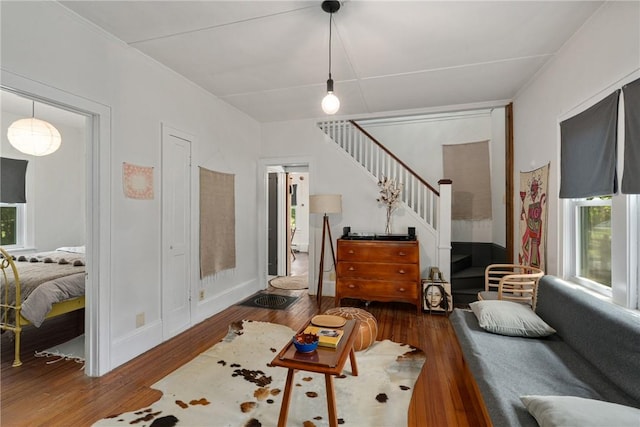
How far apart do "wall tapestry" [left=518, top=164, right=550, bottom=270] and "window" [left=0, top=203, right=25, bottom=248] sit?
7.27 metres

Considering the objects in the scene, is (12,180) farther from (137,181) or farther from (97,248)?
(97,248)

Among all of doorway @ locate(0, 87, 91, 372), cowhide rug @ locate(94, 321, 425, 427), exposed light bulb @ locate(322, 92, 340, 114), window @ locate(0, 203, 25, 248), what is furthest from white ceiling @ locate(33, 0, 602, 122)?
window @ locate(0, 203, 25, 248)

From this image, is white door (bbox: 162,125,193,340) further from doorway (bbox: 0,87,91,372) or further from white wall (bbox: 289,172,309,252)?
white wall (bbox: 289,172,309,252)

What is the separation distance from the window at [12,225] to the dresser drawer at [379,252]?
508 centimetres

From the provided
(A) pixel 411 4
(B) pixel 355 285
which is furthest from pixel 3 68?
Answer: (B) pixel 355 285

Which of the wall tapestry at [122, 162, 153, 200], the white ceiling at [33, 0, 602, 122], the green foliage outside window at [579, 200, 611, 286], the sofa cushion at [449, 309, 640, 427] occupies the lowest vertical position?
the sofa cushion at [449, 309, 640, 427]

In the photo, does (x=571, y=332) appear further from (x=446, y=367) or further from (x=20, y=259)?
(x=20, y=259)

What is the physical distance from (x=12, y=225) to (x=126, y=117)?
3725 millimetres

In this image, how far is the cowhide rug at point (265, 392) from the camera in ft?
6.23

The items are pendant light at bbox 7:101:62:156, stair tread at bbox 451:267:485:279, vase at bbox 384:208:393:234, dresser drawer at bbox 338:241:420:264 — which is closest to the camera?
pendant light at bbox 7:101:62:156

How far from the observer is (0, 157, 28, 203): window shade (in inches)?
172

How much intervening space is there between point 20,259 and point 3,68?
298cm

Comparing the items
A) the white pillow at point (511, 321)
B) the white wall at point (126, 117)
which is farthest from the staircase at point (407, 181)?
the white wall at point (126, 117)

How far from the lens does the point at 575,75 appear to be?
2.51 m
